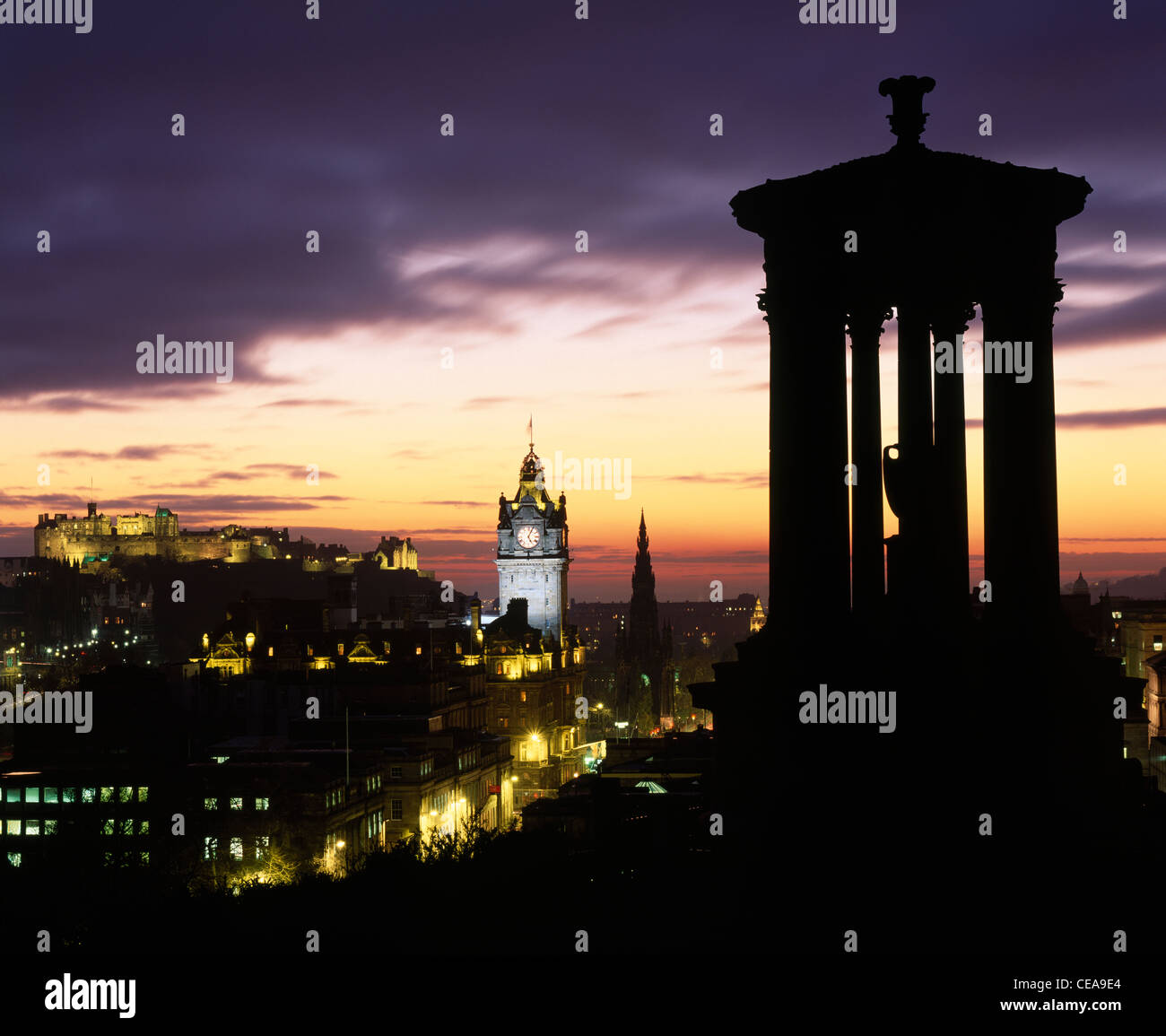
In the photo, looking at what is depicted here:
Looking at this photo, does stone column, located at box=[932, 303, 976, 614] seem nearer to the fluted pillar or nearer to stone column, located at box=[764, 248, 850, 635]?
the fluted pillar

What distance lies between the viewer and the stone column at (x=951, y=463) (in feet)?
68.9

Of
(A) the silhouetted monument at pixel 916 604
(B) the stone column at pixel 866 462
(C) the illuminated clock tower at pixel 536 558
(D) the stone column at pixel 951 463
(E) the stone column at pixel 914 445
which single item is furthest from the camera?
(C) the illuminated clock tower at pixel 536 558

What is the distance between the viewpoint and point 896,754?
19.9 m

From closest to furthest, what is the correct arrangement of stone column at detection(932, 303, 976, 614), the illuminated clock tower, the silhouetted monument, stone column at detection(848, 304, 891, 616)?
the silhouetted monument, stone column at detection(932, 303, 976, 614), stone column at detection(848, 304, 891, 616), the illuminated clock tower

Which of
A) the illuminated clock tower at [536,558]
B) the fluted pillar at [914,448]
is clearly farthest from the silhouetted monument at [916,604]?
the illuminated clock tower at [536,558]

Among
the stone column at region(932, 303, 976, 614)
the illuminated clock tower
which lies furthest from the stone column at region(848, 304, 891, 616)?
the illuminated clock tower

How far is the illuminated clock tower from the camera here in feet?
521

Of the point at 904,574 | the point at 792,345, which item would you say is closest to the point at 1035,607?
the point at 904,574

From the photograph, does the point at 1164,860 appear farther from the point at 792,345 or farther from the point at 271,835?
the point at 271,835

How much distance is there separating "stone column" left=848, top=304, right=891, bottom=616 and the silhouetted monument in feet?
0.20

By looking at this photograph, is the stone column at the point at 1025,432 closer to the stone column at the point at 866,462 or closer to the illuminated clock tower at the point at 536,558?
the stone column at the point at 866,462

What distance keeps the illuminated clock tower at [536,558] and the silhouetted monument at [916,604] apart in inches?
5360
